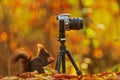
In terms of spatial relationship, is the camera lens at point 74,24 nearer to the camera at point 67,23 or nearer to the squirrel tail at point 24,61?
the camera at point 67,23

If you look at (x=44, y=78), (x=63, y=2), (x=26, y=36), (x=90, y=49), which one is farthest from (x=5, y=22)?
(x=44, y=78)

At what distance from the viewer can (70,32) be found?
469cm

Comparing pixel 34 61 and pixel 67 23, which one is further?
pixel 67 23

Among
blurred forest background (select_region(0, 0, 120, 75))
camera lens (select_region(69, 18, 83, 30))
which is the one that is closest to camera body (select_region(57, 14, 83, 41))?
camera lens (select_region(69, 18, 83, 30))

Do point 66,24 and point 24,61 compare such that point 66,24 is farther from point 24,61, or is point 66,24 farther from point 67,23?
point 24,61

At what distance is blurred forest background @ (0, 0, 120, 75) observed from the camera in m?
4.52

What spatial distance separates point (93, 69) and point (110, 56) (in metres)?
0.24

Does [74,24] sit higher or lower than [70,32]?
higher

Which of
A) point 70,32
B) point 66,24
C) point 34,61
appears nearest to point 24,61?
point 34,61

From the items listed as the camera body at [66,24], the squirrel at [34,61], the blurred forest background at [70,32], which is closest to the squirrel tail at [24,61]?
the squirrel at [34,61]

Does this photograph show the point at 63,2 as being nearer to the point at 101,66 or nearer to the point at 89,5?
the point at 89,5

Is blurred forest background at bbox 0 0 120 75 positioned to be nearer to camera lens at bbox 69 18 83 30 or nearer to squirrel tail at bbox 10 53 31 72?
camera lens at bbox 69 18 83 30

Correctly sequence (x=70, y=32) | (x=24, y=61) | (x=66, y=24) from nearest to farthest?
(x=24, y=61) < (x=66, y=24) < (x=70, y=32)

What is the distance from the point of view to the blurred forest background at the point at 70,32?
14.8 ft
